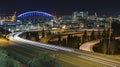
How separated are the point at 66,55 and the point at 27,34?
81.1 meters

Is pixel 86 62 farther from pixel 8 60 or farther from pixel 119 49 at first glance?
pixel 119 49

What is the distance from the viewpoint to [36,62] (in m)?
16.9

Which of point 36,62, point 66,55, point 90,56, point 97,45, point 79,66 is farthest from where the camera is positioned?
point 97,45

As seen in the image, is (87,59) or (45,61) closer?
(45,61)

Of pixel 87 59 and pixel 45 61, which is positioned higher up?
pixel 45 61

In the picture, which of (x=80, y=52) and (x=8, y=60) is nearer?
(x=8, y=60)

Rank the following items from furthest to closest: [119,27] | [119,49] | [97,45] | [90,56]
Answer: [119,27] < [97,45] < [119,49] < [90,56]

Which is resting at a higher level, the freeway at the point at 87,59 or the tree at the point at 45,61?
the tree at the point at 45,61

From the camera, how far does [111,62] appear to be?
39000 millimetres

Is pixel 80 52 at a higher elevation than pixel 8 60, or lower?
lower

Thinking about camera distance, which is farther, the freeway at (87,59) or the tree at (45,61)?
the freeway at (87,59)

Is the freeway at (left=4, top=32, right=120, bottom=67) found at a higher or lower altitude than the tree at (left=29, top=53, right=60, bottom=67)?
lower

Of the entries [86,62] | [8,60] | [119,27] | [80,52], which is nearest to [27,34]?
[119,27]

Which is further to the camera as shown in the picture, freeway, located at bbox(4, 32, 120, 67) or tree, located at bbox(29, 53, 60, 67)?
freeway, located at bbox(4, 32, 120, 67)
